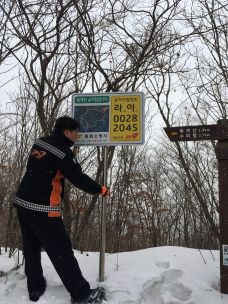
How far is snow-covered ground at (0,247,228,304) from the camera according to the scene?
2.21 metres

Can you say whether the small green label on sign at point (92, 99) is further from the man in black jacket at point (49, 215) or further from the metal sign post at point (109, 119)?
the man in black jacket at point (49, 215)

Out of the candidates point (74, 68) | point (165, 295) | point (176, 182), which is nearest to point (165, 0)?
point (74, 68)

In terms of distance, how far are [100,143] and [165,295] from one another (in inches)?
62.9

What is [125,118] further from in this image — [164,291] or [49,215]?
[164,291]

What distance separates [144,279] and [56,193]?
4.11 feet

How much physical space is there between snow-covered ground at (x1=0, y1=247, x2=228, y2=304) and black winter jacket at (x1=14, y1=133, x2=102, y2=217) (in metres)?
0.84

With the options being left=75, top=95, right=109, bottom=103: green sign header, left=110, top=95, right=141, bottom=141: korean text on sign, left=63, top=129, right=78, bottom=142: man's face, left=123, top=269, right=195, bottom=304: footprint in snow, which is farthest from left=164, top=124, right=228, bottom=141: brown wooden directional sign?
left=123, top=269, right=195, bottom=304: footprint in snow

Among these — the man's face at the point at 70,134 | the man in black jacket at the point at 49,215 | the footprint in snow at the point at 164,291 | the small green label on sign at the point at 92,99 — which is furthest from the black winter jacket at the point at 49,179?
the footprint in snow at the point at 164,291

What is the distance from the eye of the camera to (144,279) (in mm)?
2465

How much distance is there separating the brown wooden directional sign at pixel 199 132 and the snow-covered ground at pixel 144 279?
1.43m

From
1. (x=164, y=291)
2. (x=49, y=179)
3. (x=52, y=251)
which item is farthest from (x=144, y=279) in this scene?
(x=49, y=179)

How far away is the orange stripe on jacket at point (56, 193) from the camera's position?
2160 millimetres

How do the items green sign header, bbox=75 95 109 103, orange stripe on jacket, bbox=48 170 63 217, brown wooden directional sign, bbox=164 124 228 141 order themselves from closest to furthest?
orange stripe on jacket, bbox=48 170 63 217
brown wooden directional sign, bbox=164 124 228 141
green sign header, bbox=75 95 109 103

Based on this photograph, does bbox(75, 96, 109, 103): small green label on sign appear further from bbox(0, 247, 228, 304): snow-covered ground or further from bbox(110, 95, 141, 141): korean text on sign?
bbox(0, 247, 228, 304): snow-covered ground
